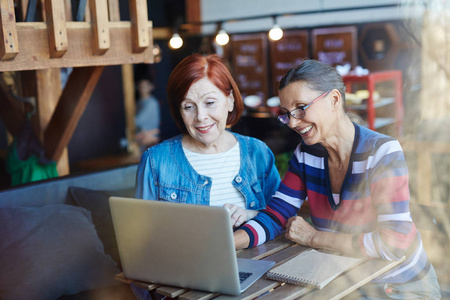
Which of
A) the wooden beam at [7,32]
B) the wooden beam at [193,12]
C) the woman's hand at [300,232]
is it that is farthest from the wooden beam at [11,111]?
the wooden beam at [193,12]

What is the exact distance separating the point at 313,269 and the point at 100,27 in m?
1.67

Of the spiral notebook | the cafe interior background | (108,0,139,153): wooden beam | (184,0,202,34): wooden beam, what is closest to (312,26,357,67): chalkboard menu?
the cafe interior background

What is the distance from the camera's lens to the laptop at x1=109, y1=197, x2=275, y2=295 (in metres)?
1.41

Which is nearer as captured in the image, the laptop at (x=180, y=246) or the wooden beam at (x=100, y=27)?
the laptop at (x=180, y=246)

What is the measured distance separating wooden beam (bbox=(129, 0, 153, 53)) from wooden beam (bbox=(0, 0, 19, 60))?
0.64 m

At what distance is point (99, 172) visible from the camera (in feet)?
11.3

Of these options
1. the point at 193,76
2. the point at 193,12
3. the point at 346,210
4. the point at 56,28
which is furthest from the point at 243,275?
the point at 193,12

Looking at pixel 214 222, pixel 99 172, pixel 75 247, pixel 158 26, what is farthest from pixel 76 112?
pixel 158 26

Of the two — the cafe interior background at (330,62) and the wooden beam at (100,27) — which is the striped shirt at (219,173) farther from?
the cafe interior background at (330,62)

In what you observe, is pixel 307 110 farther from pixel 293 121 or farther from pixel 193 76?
pixel 193 76

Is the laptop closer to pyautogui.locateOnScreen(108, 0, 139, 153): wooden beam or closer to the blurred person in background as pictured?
the blurred person in background

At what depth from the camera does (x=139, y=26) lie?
108 inches

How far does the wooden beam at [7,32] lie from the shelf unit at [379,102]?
3460mm

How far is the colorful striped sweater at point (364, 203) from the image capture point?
1628 millimetres
